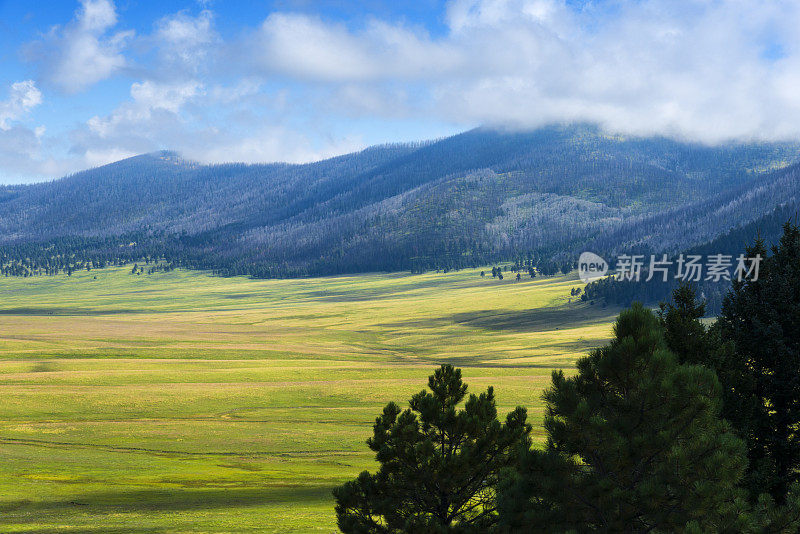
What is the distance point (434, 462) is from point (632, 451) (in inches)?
297

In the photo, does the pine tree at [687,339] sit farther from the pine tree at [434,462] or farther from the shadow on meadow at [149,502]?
the shadow on meadow at [149,502]

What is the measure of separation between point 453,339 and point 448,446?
16151cm

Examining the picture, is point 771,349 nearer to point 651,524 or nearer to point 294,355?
point 651,524

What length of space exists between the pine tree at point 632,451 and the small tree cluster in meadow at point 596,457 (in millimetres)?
27

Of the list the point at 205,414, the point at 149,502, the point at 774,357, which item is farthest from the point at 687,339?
the point at 205,414

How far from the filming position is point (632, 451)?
17141 mm

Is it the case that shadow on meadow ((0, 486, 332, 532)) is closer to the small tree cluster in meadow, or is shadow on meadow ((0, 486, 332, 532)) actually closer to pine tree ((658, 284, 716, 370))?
the small tree cluster in meadow

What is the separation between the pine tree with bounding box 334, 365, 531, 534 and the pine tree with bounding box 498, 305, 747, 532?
4774 millimetres

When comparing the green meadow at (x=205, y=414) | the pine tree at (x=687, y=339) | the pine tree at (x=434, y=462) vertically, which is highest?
the pine tree at (x=687, y=339)

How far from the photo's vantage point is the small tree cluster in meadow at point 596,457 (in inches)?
653

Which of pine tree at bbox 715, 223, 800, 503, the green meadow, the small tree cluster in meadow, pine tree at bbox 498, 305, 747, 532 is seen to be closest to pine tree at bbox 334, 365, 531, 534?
the small tree cluster in meadow

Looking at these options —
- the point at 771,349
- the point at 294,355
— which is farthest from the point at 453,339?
the point at 771,349

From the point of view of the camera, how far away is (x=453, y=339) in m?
184

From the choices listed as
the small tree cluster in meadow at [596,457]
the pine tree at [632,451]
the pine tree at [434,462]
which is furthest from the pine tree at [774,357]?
the pine tree at [632,451]
